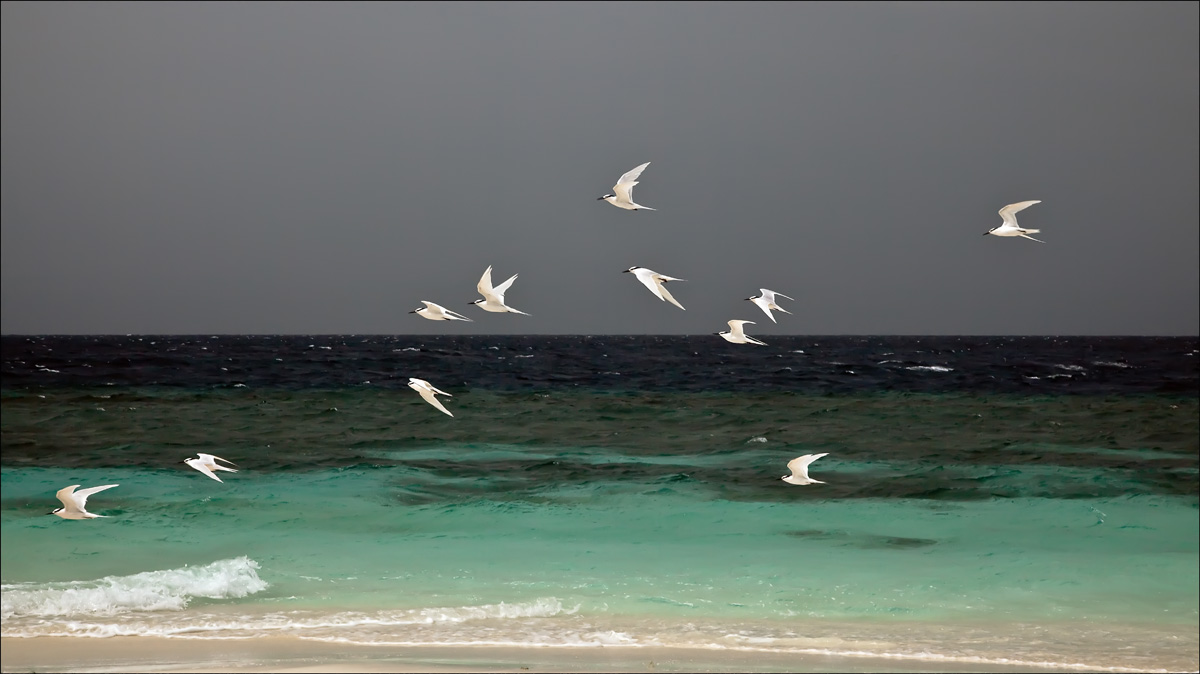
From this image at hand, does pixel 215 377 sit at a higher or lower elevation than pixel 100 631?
higher

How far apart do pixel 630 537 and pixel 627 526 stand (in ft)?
2.26

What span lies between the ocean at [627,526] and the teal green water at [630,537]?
0.20 feet

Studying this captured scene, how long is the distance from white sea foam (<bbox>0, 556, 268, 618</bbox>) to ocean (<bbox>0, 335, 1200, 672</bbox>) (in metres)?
0.04

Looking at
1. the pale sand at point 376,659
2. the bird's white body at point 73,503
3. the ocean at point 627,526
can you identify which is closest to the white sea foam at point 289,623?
the ocean at point 627,526

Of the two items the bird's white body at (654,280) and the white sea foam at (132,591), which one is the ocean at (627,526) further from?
the bird's white body at (654,280)

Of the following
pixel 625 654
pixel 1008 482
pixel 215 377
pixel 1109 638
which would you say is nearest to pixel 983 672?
pixel 1109 638

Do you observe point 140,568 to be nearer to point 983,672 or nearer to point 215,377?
point 983,672

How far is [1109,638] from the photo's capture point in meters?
10.4

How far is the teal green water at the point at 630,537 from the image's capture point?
10766 millimetres

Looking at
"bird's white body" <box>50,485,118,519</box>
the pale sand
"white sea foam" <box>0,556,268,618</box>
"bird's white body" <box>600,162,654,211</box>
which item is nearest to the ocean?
"white sea foam" <box>0,556,268,618</box>

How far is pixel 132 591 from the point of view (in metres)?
11.9

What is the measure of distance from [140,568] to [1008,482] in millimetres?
13907

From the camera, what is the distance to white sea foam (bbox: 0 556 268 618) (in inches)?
442

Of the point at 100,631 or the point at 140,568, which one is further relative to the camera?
the point at 140,568
